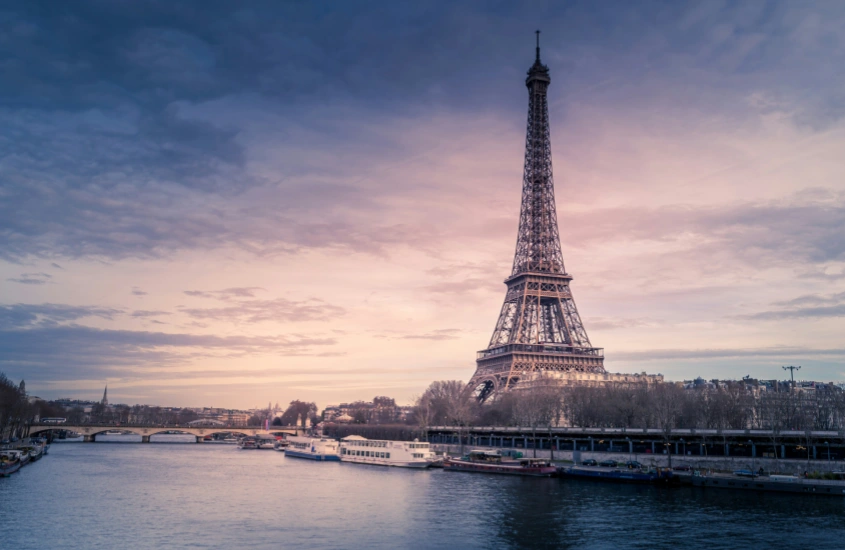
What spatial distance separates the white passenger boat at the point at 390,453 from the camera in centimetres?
9225

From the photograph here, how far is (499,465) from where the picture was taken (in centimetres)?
8300

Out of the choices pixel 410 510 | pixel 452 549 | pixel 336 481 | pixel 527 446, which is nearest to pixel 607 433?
pixel 527 446

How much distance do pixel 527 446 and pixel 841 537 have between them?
65496 millimetres

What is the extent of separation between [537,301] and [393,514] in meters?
85.9

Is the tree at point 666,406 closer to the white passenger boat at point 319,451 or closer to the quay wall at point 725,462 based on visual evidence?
the quay wall at point 725,462

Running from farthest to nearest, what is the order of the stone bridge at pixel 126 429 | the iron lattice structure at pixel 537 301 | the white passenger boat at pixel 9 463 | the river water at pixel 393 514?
the stone bridge at pixel 126 429 → the iron lattice structure at pixel 537 301 → the white passenger boat at pixel 9 463 → the river water at pixel 393 514

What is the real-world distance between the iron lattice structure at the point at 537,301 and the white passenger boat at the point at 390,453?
103ft

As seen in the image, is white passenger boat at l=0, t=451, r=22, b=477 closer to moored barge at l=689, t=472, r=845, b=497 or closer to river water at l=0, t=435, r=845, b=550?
river water at l=0, t=435, r=845, b=550

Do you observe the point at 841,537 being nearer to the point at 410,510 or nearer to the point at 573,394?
the point at 410,510

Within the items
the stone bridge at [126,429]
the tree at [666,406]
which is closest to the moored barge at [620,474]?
the tree at [666,406]

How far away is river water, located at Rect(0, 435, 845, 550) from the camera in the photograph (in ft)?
127

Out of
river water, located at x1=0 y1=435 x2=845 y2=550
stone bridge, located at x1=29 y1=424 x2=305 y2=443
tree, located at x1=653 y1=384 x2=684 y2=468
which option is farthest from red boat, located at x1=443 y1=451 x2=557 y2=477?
stone bridge, located at x1=29 y1=424 x2=305 y2=443

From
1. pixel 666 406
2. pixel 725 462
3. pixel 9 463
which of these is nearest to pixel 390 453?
pixel 666 406

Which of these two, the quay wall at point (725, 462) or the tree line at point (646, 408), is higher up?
the tree line at point (646, 408)
